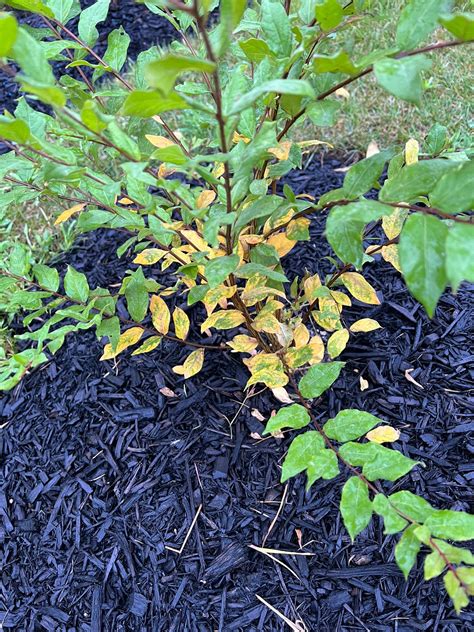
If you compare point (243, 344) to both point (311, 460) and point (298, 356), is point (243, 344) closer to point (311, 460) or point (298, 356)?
point (298, 356)

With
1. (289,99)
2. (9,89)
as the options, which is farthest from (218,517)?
(9,89)

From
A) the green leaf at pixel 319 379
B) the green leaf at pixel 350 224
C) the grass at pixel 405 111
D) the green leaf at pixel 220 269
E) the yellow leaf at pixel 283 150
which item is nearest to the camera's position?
the green leaf at pixel 350 224

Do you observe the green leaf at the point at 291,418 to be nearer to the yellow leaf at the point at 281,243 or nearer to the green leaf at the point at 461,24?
the yellow leaf at the point at 281,243

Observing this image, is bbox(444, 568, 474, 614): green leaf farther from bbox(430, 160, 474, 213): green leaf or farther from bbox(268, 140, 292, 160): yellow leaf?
bbox(268, 140, 292, 160): yellow leaf

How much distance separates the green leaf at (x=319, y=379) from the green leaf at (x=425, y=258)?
54 centimetres

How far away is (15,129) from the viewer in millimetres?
990

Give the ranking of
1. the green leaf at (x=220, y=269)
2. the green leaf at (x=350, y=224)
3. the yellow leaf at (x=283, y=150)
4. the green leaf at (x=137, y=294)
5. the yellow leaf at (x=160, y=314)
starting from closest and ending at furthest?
the green leaf at (x=350, y=224), the green leaf at (x=220, y=269), the yellow leaf at (x=283, y=150), the green leaf at (x=137, y=294), the yellow leaf at (x=160, y=314)

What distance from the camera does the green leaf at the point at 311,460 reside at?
3.82ft

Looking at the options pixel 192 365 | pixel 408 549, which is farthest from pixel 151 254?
pixel 408 549

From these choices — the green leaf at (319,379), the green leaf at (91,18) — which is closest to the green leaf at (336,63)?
the green leaf at (319,379)

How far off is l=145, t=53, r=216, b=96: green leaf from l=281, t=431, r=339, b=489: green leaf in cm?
77

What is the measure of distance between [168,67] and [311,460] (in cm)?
82

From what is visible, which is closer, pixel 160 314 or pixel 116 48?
pixel 116 48

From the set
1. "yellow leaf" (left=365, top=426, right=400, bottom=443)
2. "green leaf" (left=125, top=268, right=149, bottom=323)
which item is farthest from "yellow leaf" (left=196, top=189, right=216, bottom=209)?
"yellow leaf" (left=365, top=426, right=400, bottom=443)
